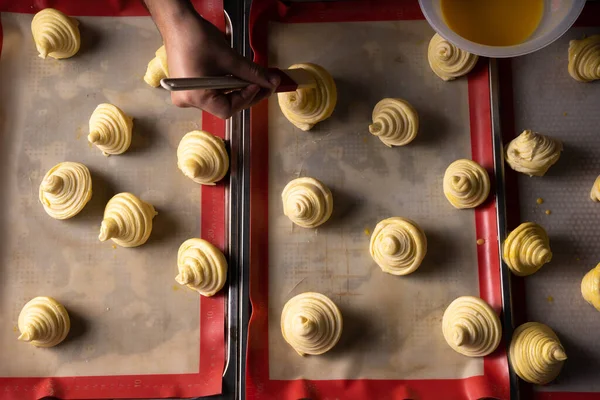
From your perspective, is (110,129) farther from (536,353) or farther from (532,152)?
(536,353)

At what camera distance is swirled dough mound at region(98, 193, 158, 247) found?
2904 millimetres

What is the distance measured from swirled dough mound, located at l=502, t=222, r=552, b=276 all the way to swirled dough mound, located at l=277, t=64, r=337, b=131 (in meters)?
1.16

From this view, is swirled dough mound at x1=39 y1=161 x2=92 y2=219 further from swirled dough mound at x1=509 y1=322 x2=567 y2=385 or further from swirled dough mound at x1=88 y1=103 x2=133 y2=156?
swirled dough mound at x1=509 y1=322 x2=567 y2=385

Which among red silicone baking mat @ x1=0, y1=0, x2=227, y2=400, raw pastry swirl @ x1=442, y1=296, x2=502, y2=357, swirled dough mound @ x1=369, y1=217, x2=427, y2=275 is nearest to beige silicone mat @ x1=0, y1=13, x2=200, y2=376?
red silicone baking mat @ x1=0, y1=0, x2=227, y2=400

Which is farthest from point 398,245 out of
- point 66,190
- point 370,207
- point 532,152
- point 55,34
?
point 55,34

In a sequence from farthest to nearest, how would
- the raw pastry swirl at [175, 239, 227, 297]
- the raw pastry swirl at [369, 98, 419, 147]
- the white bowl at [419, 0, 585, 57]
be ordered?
the raw pastry swirl at [369, 98, 419, 147] < the raw pastry swirl at [175, 239, 227, 297] < the white bowl at [419, 0, 585, 57]

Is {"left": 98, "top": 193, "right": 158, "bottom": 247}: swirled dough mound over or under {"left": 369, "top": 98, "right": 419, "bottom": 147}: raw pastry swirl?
under

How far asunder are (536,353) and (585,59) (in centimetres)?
156

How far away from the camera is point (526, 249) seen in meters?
2.73

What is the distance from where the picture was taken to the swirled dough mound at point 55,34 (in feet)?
9.92

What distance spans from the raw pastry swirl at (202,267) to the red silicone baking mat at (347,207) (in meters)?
0.18

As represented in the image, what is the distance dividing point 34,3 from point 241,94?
5.05 feet

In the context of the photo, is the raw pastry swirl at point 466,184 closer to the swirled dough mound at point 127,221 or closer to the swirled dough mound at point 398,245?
the swirled dough mound at point 398,245

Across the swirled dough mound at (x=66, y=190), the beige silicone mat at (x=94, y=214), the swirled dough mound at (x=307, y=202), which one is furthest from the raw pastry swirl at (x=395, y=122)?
the swirled dough mound at (x=66, y=190)
